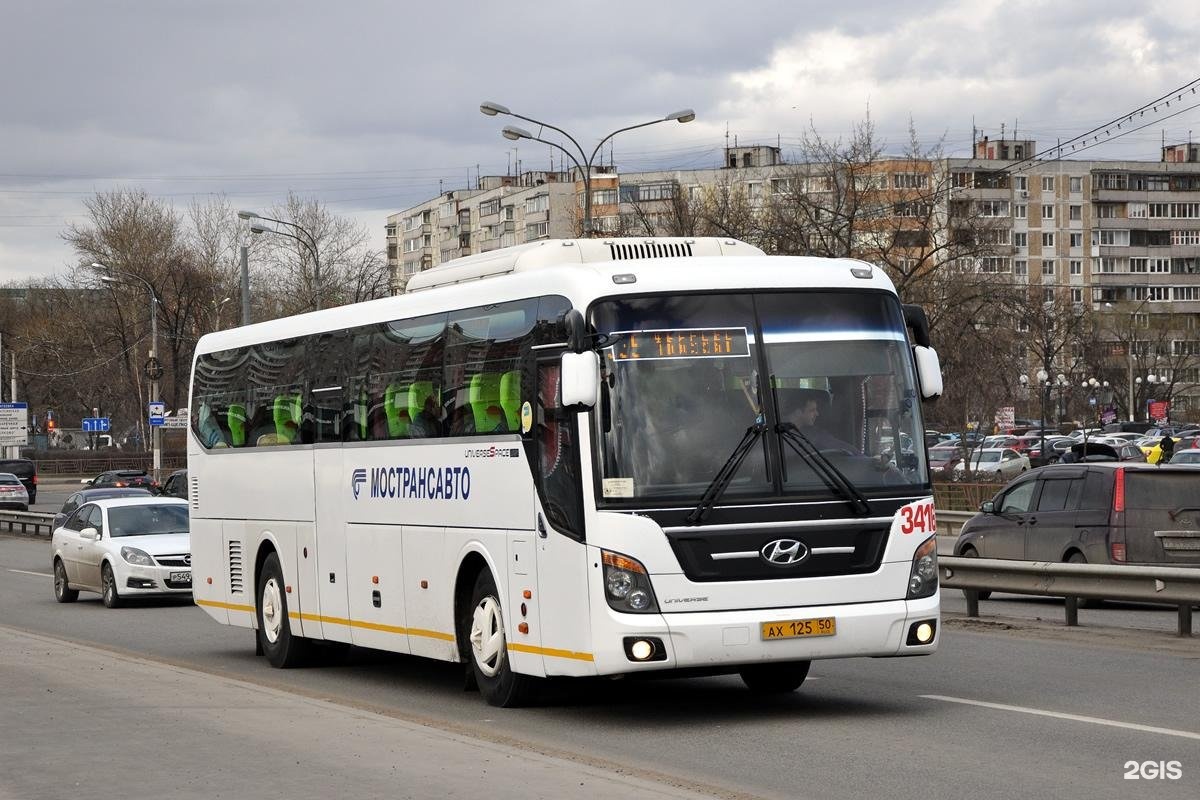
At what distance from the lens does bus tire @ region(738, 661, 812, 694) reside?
12.7 meters

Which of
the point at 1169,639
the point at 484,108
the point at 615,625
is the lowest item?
the point at 1169,639

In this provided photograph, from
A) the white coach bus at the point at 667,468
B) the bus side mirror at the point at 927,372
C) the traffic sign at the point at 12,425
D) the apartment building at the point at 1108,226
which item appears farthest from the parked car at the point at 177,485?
the apartment building at the point at 1108,226

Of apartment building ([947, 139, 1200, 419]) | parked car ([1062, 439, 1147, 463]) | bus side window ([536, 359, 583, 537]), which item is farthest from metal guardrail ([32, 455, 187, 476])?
bus side window ([536, 359, 583, 537])

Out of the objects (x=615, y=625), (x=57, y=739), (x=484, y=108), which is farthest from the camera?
(x=484, y=108)

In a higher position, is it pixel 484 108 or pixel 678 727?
pixel 484 108

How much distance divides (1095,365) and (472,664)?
102m

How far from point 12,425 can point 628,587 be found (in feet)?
204

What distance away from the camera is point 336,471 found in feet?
49.9

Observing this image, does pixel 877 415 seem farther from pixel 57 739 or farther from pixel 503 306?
pixel 57 739

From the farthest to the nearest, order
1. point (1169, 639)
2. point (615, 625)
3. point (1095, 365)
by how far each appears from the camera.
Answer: point (1095, 365) < point (1169, 639) < point (615, 625)

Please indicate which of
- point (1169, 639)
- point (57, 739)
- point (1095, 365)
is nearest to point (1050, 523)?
point (1169, 639)

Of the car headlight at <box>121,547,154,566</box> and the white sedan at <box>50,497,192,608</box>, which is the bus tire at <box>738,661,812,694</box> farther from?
the car headlight at <box>121,547,154,566</box>

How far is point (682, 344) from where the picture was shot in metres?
11.3

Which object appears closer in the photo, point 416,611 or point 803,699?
point 803,699
